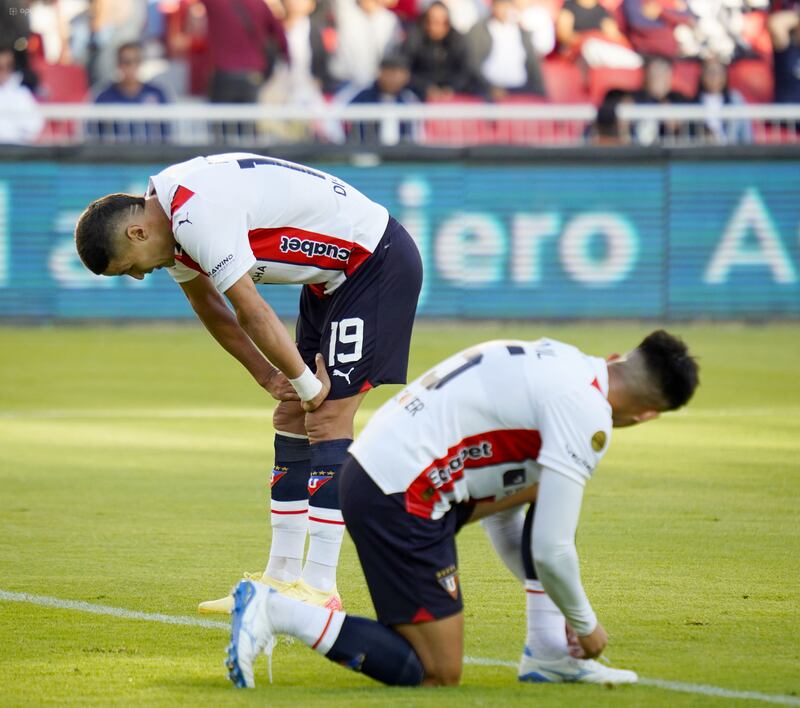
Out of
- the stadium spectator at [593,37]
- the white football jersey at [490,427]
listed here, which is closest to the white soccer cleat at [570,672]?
the white football jersey at [490,427]

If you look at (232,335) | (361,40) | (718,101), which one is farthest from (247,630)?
(718,101)

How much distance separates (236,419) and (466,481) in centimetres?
761

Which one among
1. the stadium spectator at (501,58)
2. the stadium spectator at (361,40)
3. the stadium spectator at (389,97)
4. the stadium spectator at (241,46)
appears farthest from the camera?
the stadium spectator at (361,40)

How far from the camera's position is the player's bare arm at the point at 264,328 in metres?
6.35

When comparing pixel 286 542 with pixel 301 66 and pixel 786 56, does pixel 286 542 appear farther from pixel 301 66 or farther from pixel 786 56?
pixel 786 56

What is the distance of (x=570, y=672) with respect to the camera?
548 centimetres

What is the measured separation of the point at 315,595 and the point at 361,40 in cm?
1504

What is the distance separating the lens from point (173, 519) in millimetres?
8805

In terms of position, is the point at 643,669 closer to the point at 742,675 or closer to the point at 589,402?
the point at 742,675

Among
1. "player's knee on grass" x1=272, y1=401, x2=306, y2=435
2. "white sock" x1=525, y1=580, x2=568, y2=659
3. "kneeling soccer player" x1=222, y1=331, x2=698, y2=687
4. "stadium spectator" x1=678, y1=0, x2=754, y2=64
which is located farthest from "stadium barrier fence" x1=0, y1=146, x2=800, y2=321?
"kneeling soccer player" x1=222, y1=331, x2=698, y2=687

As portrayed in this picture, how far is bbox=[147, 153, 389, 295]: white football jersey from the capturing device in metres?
6.32

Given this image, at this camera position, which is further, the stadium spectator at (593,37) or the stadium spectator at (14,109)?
the stadium spectator at (593,37)

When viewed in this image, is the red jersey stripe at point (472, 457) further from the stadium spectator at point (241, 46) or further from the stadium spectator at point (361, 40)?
the stadium spectator at point (361, 40)

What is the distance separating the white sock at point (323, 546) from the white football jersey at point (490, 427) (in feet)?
3.65
